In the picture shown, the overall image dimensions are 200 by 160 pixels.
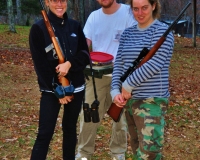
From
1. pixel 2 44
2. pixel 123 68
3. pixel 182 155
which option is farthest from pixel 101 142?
Result: pixel 2 44

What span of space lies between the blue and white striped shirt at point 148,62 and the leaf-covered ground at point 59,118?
6.54 feet

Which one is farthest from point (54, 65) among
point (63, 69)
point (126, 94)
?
point (126, 94)

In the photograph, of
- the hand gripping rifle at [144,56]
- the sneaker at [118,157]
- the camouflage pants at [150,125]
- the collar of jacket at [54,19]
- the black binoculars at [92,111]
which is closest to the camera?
the hand gripping rifle at [144,56]

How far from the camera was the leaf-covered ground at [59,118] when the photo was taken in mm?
4941

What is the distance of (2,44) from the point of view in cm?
1623

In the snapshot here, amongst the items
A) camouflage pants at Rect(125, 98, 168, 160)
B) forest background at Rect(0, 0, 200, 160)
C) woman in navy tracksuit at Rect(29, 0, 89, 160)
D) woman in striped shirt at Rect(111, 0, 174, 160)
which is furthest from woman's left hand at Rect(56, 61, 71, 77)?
forest background at Rect(0, 0, 200, 160)

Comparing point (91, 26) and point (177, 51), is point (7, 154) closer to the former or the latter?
point (91, 26)

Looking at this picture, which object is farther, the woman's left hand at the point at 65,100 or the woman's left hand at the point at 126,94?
the woman's left hand at the point at 65,100

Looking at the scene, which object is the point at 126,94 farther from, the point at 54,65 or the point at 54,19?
the point at 54,19

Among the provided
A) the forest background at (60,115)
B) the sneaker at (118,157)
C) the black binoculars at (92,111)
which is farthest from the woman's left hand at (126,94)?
the forest background at (60,115)

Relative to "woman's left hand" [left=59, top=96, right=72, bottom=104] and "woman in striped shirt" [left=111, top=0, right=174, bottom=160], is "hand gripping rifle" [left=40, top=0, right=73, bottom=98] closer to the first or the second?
"woman's left hand" [left=59, top=96, right=72, bottom=104]

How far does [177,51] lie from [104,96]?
1370cm

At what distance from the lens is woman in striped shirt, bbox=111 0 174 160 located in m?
2.90

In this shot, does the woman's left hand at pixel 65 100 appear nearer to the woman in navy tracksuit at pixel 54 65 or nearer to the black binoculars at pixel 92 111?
the woman in navy tracksuit at pixel 54 65
